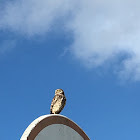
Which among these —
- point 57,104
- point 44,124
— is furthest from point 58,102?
point 44,124

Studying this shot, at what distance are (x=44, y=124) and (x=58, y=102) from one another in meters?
1.27

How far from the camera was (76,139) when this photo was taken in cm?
1381

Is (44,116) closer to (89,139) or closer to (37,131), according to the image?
(37,131)

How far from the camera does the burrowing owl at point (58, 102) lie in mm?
13591

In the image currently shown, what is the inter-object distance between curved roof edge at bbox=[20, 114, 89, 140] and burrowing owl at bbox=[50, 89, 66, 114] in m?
0.29

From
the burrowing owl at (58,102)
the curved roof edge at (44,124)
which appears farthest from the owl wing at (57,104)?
the curved roof edge at (44,124)

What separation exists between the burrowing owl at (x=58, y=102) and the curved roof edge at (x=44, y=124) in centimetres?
29

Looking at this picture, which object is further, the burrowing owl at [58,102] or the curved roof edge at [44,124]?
the burrowing owl at [58,102]

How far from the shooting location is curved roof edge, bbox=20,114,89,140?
1203cm

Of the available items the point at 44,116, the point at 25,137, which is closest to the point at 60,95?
the point at 44,116

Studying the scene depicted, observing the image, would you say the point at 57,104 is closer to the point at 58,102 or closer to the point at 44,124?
the point at 58,102

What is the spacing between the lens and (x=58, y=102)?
1369cm

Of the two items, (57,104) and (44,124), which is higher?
(57,104)

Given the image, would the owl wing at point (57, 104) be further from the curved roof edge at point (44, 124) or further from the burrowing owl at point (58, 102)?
the curved roof edge at point (44, 124)
